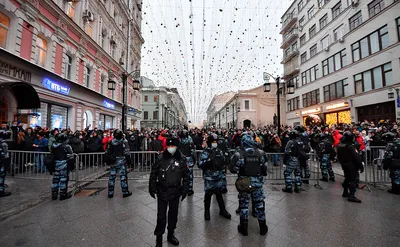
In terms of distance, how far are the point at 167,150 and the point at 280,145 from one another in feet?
27.5

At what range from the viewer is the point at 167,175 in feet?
10.1

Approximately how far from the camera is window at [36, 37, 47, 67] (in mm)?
11062

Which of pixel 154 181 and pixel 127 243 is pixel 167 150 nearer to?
pixel 154 181

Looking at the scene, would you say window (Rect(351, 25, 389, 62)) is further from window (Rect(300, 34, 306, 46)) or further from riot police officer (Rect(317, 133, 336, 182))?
riot police officer (Rect(317, 133, 336, 182))

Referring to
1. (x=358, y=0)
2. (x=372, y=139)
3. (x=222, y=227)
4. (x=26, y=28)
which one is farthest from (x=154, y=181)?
(x=358, y=0)

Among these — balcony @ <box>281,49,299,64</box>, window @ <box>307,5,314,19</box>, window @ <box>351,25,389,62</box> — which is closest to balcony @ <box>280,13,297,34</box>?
window @ <box>307,5,314,19</box>

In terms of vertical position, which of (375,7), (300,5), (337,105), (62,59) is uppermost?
(300,5)

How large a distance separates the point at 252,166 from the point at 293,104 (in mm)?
33683

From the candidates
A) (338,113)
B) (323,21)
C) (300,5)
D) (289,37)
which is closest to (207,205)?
(338,113)

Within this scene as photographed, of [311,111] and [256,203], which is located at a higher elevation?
[311,111]

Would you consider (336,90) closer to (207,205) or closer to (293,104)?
→ (293,104)

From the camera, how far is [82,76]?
15250 millimetres

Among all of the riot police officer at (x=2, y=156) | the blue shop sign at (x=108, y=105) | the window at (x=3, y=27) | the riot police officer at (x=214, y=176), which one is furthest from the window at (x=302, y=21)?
the riot police officer at (x=2, y=156)

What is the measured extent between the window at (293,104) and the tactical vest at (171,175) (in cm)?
3293
